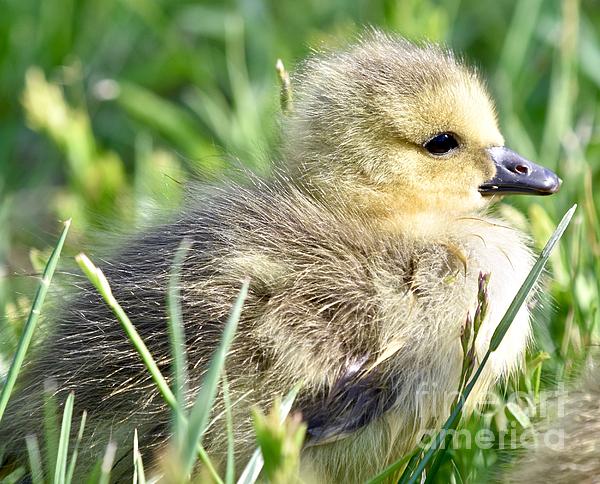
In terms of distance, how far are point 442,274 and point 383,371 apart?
7.1 inches

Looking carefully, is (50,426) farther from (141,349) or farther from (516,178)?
(516,178)

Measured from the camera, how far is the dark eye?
196 cm

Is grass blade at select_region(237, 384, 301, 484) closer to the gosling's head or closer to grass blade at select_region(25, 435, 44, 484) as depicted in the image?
grass blade at select_region(25, 435, 44, 484)

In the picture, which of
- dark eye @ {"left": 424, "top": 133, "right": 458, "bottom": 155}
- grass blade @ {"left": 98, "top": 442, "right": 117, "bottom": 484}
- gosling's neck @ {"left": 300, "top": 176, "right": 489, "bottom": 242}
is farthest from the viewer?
dark eye @ {"left": 424, "top": 133, "right": 458, "bottom": 155}

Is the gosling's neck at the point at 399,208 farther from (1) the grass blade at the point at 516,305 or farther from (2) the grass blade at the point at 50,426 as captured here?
(2) the grass blade at the point at 50,426

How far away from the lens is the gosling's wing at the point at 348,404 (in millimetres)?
1646

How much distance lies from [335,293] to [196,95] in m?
1.75

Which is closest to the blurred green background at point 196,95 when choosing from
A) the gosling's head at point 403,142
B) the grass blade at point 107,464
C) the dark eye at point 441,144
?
the gosling's head at point 403,142

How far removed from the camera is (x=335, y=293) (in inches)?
67.6

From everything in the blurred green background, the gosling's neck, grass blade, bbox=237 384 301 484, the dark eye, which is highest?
the blurred green background

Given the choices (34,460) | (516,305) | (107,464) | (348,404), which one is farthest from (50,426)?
(516,305)

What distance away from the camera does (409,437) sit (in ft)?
5.66

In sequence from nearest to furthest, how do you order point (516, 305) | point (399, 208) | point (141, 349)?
1. point (141, 349)
2. point (516, 305)
3. point (399, 208)

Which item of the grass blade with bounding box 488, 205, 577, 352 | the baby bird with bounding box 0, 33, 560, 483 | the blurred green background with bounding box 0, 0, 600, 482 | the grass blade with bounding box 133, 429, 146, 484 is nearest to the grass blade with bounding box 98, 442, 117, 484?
the grass blade with bounding box 133, 429, 146, 484
